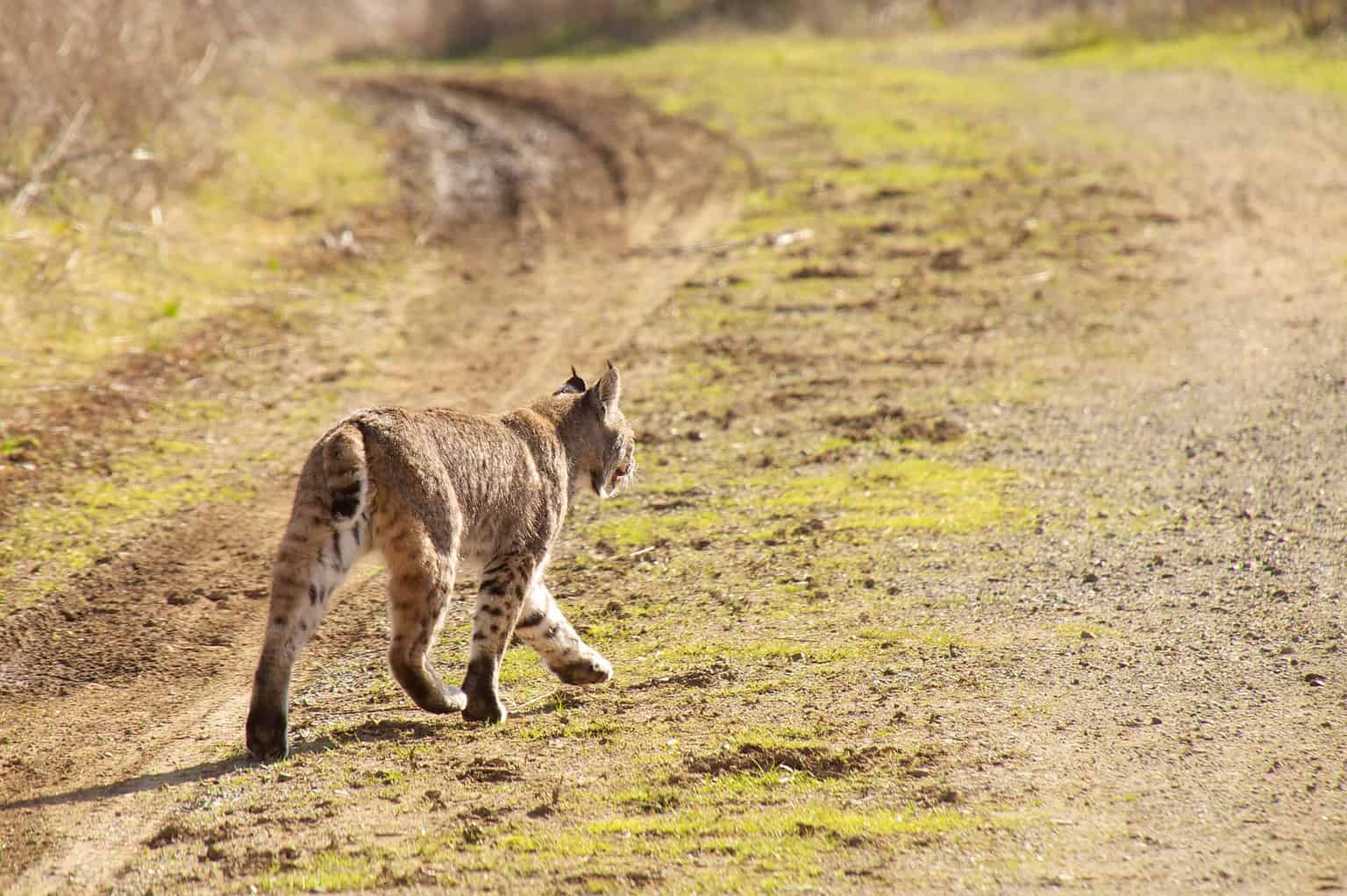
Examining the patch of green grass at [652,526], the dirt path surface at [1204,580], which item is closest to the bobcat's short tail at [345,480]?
the dirt path surface at [1204,580]

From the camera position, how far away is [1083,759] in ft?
21.2

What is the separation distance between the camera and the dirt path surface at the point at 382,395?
659cm

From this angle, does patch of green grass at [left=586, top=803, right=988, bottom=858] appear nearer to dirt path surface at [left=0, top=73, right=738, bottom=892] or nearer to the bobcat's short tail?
the bobcat's short tail

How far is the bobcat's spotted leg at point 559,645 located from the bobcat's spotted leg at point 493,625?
4.6 inches

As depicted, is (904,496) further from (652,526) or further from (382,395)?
(382,395)

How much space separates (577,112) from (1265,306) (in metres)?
14.3

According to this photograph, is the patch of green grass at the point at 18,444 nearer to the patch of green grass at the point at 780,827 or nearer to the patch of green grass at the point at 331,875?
the patch of green grass at the point at 331,875

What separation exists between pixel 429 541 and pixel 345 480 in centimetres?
43

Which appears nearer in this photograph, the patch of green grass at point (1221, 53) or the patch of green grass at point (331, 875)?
the patch of green grass at point (331, 875)

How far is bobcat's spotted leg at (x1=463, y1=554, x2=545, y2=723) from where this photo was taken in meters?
7.21

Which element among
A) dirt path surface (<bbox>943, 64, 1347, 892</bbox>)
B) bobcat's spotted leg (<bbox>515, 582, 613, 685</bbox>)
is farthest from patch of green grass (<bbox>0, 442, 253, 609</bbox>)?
dirt path surface (<bbox>943, 64, 1347, 892</bbox>)

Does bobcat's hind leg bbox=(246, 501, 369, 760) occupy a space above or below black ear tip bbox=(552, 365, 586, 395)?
below

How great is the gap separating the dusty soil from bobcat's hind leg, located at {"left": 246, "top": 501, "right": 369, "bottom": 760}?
1.11ft

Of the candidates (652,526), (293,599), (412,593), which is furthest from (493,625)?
(652,526)
